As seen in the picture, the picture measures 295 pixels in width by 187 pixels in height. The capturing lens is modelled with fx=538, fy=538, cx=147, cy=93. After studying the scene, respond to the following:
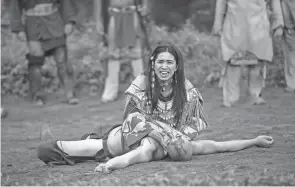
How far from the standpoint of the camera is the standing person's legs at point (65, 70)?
22.9 ft

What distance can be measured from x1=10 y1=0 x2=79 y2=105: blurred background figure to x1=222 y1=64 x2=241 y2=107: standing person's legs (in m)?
2.00

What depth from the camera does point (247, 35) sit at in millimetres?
5941

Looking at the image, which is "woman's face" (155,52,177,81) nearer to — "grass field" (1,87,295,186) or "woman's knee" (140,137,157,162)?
"woman's knee" (140,137,157,162)

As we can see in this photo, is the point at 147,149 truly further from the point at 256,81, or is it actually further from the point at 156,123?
the point at 256,81

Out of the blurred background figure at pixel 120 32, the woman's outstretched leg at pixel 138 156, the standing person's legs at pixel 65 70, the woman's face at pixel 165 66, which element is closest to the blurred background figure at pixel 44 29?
the standing person's legs at pixel 65 70

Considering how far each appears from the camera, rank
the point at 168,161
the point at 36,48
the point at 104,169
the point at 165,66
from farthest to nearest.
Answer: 1. the point at 36,48
2. the point at 165,66
3. the point at 168,161
4. the point at 104,169

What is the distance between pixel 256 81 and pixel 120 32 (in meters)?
1.90

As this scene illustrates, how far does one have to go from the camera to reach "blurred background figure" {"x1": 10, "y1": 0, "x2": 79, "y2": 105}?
6.75m

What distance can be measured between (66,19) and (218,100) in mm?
2200

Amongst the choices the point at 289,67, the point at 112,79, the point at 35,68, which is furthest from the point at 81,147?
the point at 289,67

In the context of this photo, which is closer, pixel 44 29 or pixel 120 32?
pixel 44 29

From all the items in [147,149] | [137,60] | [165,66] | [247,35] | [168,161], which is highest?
[247,35]

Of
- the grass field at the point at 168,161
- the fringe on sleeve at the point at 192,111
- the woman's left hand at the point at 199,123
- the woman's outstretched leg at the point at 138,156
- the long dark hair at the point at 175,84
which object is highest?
the long dark hair at the point at 175,84

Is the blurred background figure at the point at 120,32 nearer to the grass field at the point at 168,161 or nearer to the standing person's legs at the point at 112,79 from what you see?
the standing person's legs at the point at 112,79
